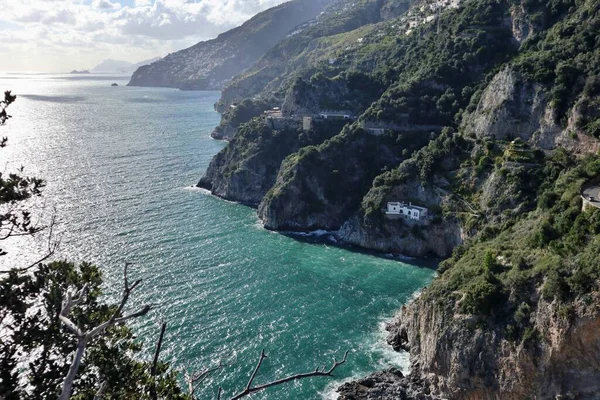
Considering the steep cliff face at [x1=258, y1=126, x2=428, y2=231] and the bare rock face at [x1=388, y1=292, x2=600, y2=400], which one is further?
the steep cliff face at [x1=258, y1=126, x2=428, y2=231]

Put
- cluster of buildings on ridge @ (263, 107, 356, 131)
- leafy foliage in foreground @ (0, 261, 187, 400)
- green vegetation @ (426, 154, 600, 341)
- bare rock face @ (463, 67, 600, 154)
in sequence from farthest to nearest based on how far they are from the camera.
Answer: cluster of buildings on ridge @ (263, 107, 356, 131), bare rock face @ (463, 67, 600, 154), green vegetation @ (426, 154, 600, 341), leafy foliage in foreground @ (0, 261, 187, 400)

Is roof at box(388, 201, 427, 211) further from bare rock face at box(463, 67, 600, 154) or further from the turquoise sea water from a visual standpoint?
bare rock face at box(463, 67, 600, 154)

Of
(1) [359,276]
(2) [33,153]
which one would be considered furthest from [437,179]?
(2) [33,153]

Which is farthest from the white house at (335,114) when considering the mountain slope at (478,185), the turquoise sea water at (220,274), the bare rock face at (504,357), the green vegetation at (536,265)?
the bare rock face at (504,357)

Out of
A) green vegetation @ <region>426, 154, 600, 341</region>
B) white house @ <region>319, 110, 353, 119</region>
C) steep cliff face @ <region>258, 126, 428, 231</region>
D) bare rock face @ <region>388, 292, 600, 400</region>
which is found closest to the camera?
bare rock face @ <region>388, 292, 600, 400</region>

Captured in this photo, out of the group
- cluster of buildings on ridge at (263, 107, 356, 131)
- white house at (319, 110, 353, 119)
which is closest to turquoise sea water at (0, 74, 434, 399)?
cluster of buildings on ridge at (263, 107, 356, 131)

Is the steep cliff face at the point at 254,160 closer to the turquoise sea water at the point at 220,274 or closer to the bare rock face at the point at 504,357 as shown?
the turquoise sea water at the point at 220,274

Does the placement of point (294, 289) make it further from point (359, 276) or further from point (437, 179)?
point (437, 179)

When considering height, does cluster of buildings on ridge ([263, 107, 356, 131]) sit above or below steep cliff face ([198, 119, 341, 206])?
above
